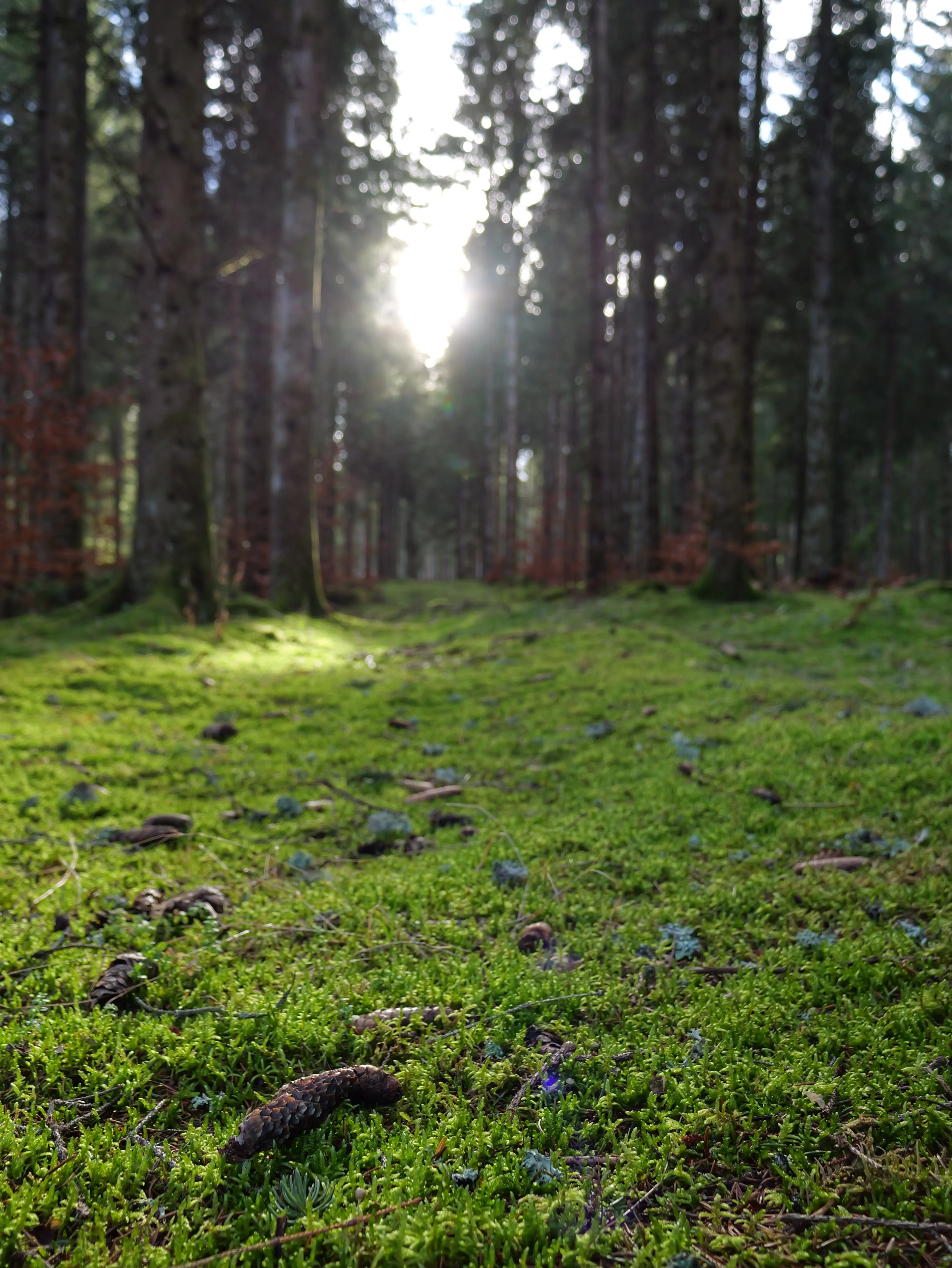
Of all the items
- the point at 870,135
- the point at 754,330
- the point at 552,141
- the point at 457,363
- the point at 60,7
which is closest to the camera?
the point at 60,7

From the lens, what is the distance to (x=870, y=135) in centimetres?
1839

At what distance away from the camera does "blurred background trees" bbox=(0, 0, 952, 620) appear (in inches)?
344

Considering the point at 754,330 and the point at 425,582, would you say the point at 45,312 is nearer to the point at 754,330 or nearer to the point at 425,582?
the point at 754,330

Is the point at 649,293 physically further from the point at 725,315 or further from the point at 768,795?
the point at 768,795

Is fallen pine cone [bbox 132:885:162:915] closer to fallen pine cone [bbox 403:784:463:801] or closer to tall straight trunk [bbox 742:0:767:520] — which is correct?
fallen pine cone [bbox 403:784:463:801]

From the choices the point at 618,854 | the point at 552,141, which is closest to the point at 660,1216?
the point at 618,854

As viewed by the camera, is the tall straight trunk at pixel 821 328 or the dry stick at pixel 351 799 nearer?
the dry stick at pixel 351 799

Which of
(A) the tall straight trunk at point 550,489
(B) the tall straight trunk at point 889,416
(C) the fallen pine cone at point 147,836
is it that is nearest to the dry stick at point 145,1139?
(C) the fallen pine cone at point 147,836

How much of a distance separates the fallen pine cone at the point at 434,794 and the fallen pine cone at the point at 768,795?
48.2 inches

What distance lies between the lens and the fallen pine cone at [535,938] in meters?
1.95

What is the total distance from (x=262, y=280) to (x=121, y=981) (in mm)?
15625

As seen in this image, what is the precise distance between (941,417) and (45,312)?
2544 cm

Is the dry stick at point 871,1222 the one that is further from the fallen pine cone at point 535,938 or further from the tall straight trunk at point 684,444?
the tall straight trunk at point 684,444

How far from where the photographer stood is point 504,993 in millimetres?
1712
